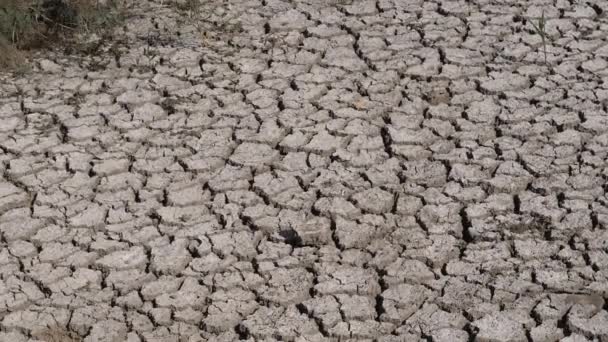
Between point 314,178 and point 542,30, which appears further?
point 542,30

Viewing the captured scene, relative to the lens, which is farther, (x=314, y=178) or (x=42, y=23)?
(x=42, y=23)

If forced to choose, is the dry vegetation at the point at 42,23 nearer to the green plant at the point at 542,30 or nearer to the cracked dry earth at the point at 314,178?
the cracked dry earth at the point at 314,178

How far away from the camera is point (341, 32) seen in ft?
16.4

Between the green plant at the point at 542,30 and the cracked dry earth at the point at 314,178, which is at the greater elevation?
the green plant at the point at 542,30

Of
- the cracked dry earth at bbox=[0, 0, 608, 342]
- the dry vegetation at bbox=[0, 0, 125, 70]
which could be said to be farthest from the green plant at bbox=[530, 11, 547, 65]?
the dry vegetation at bbox=[0, 0, 125, 70]

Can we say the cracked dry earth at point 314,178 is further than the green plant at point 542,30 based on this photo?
No

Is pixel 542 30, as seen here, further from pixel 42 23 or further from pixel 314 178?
pixel 42 23

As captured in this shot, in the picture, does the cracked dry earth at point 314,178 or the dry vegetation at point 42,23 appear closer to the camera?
the cracked dry earth at point 314,178

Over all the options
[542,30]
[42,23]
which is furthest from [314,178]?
[42,23]

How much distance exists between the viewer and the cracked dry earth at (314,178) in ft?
11.5

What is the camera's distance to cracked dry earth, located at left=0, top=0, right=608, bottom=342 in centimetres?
351

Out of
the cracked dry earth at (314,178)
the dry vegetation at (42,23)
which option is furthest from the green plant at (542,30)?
the dry vegetation at (42,23)

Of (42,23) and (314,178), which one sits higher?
(42,23)

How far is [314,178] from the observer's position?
4.10 meters
